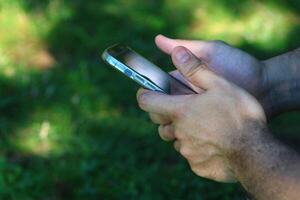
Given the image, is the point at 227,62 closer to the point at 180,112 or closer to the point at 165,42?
the point at 165,42

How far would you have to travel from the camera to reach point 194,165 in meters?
2.37

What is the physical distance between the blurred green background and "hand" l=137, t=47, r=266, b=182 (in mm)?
1074

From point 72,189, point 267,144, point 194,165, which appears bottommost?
point 72,189

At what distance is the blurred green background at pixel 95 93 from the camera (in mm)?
3436

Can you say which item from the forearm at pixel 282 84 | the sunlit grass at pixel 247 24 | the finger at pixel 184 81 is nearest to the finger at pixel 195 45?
the finger at pixel 184 81

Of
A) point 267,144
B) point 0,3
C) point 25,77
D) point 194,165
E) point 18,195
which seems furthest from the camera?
point 0,3

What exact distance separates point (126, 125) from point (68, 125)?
0.31 m

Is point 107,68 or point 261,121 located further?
point 107,68

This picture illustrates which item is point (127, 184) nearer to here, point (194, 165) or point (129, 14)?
point (194, 165)

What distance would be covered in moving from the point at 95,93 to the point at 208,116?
1.75 meters

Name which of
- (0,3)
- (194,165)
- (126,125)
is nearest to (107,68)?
(126,125)

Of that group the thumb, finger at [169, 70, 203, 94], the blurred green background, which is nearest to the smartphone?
finger at [169, 70, 203, 94]

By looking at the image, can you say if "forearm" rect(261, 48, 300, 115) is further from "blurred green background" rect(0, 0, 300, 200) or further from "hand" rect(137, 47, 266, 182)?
"blurred green background" rect(0, 0, 300, 200)

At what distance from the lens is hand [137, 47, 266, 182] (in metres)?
2.22
